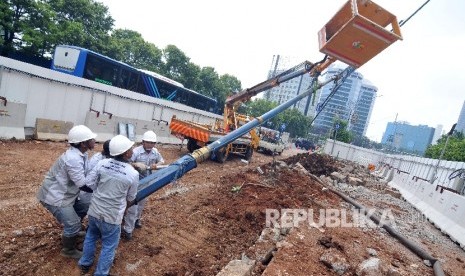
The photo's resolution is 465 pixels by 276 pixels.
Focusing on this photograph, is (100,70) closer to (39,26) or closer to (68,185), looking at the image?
(39,26)

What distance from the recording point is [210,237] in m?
5.59

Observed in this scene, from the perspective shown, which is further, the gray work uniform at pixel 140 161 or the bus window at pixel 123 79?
the bus window at pixel 123 79

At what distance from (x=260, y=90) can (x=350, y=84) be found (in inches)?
4323

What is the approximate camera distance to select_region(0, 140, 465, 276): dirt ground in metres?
4.17

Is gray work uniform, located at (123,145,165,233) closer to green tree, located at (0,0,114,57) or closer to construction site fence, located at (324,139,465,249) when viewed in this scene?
construction site fence, located at (324,139,465,249)

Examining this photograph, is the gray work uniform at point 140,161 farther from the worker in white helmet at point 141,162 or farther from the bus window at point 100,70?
the bus window at point 100,70

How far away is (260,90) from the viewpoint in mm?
12766

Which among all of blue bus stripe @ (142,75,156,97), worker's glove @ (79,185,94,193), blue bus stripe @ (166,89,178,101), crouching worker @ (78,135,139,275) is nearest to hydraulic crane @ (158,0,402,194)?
crouching worker @ (78,135,139,275)

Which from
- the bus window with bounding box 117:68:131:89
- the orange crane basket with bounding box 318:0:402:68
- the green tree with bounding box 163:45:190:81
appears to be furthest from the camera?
the green tree with bounding box 163:45:190:81

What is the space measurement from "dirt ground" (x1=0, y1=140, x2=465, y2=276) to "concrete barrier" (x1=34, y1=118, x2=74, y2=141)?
1.16m

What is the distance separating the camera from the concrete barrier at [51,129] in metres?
10.4

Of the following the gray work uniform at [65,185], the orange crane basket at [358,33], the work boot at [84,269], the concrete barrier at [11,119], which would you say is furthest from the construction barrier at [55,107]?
the orange crane basket at [358,33]

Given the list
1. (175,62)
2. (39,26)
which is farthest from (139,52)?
(39,26)

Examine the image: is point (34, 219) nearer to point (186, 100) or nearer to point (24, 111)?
point (24, 111)
